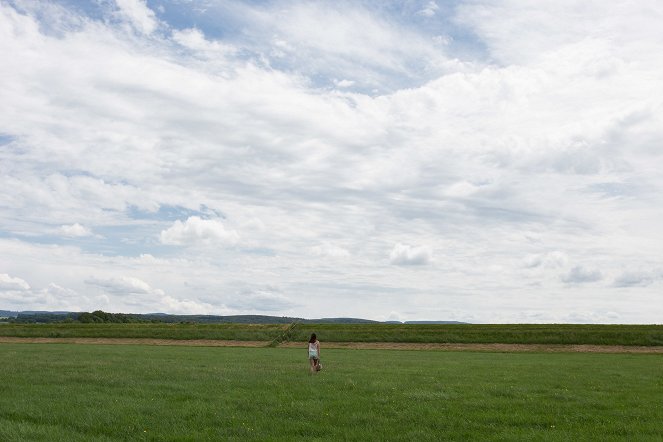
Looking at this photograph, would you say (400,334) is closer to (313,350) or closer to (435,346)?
(435,346)

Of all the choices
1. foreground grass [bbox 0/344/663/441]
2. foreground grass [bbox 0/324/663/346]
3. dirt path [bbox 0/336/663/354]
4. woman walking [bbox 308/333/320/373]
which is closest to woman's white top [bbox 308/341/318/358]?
woman walking [bbox 308/333/320/373]

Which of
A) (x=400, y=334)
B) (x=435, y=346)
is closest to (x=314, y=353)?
(x=435, y=346)

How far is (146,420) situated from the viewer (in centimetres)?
1570

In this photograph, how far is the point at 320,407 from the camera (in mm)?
17844

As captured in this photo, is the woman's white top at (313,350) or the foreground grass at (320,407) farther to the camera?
the woman's white top at (313,350)

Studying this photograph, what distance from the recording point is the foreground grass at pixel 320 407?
14375mm

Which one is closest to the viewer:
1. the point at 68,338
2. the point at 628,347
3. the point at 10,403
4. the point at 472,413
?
the point at 472,413

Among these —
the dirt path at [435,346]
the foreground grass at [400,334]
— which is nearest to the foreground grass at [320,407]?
the dirt path at [435,346]

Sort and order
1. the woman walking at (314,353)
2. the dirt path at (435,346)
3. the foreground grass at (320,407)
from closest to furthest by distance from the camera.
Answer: the foreground grass at (320,407) → the woman walking at (314,353) → the dirt path at (435,346)

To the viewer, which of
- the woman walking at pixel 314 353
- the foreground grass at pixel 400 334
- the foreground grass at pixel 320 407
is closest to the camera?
the foreground grass at pixel 320 407

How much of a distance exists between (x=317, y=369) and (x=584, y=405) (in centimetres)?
1554

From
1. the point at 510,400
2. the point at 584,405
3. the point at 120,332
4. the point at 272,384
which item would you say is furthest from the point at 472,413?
the point at 120,332

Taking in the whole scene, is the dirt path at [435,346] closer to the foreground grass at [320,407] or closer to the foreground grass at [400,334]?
the foreground grass at [400,334]

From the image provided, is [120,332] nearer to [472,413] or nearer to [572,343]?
[572,343]
